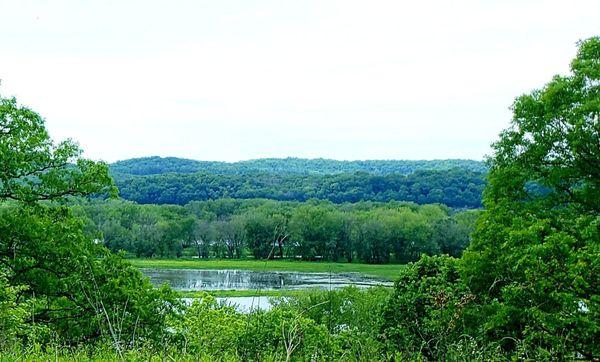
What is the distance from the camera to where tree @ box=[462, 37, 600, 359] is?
18219 millimetres

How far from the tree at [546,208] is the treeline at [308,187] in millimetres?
127759

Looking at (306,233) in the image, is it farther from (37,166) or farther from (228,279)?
(37,166)

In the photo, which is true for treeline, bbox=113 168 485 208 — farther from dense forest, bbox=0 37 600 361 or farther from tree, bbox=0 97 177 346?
tree, bbox=0 97 177 346

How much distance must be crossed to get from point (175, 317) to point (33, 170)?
17.8 feet

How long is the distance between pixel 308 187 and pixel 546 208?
155 meters

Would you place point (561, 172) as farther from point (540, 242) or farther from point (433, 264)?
point (433, 264)

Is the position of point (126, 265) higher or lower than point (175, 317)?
higher

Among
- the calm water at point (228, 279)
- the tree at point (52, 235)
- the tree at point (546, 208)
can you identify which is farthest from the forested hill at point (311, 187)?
the tree at point (52, 235)

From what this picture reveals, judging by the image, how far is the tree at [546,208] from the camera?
18219 mm

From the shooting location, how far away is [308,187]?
177 metres

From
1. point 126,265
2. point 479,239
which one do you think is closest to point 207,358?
point 126,265

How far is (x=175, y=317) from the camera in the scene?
18.2 metres

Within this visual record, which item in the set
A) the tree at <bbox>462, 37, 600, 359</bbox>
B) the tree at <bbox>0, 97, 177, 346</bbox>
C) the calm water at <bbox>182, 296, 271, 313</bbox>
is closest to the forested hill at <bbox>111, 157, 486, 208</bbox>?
the calm water at <bbox>182, 296, 271, 313</bbox>

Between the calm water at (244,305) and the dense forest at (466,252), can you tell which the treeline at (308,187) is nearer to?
the calm water at (244,305)
